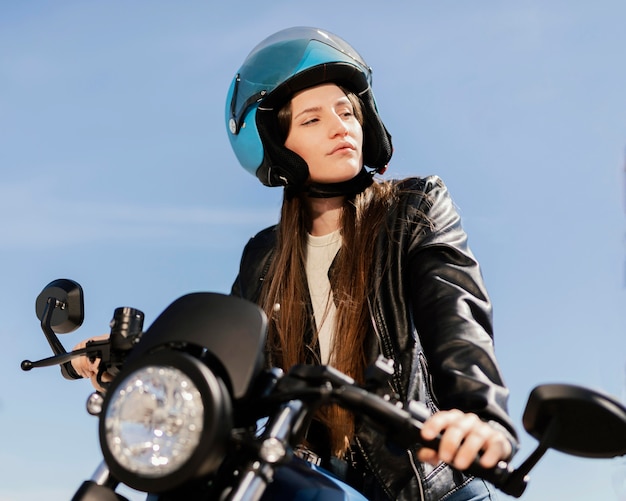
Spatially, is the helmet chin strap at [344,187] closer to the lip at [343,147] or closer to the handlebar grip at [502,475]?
the lip at [343,147]

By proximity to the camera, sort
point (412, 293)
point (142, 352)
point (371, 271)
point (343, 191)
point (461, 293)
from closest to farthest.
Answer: point (142, 352) → point (461, 293) → point (412, 293) → point (371, 271) → point (343, 191)

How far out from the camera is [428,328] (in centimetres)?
241

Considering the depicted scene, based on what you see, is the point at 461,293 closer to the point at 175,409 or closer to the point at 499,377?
the point at 499,377

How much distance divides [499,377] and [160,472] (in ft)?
3.56

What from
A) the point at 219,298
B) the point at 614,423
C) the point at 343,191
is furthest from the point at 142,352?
the point at 343,191

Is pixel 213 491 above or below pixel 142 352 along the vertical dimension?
below

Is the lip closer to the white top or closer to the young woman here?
the young woman

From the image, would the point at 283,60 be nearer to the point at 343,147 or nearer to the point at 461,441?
the point at 343,147

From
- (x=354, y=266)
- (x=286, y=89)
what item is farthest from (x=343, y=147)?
(x=354, y=266)

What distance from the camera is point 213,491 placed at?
54.7 inches

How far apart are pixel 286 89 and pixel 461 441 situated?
7.08 feet

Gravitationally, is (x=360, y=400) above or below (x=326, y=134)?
below

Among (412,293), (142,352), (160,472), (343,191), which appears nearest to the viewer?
(160,472)

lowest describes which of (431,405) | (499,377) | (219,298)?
(431,405)
